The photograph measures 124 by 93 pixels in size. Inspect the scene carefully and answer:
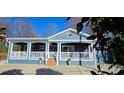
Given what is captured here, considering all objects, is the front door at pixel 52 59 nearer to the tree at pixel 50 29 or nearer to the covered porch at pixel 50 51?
the covered porch at pixel 50 51

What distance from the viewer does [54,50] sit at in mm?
12797

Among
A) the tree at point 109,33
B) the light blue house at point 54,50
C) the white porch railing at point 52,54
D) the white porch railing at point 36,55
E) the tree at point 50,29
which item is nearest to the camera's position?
the tree at point 109,33

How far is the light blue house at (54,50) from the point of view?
452 inches

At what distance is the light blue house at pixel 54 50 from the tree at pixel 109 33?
33.1 feet

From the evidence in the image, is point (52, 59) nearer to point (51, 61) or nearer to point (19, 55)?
point (51, 61)

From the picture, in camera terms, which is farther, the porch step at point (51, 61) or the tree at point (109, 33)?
the porch step at point (51, 61)

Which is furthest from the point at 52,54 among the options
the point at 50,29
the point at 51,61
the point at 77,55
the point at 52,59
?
the point at 50,29

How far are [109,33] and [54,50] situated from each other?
11.9 m

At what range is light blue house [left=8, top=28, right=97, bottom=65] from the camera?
11484 millimetres

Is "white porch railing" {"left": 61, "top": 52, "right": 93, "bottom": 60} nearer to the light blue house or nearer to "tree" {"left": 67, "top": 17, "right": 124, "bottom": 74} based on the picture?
the light blue house

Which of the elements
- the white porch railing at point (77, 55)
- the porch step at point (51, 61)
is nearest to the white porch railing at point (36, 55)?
the porch step at point (51, 61)
